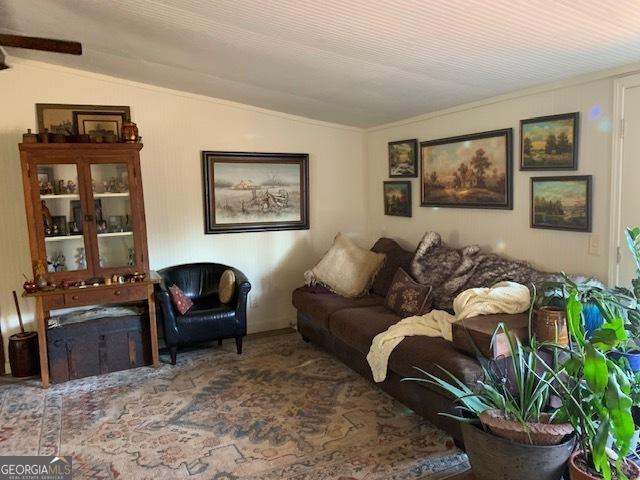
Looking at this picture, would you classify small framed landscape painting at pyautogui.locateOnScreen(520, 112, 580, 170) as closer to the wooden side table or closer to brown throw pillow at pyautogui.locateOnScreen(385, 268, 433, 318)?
brown throw pillow at pyautogui.locateOnScreen(385, 268, 433, 318)

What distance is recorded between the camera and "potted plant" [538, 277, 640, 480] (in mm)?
1487

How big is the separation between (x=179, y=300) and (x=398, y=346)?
1975mm

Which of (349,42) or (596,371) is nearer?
(596,371)

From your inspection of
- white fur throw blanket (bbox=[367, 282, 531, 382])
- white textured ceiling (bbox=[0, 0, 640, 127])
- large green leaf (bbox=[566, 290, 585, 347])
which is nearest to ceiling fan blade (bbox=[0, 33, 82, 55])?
white textured ceiling (bbox=[0, 0, 640, 127])

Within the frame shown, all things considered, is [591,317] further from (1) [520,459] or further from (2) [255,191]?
(2) [255,191]

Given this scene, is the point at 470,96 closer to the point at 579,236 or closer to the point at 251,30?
the point at 579,236

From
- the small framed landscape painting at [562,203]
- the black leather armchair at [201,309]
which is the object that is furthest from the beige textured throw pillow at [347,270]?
the small framed landscape painting at [562,203]

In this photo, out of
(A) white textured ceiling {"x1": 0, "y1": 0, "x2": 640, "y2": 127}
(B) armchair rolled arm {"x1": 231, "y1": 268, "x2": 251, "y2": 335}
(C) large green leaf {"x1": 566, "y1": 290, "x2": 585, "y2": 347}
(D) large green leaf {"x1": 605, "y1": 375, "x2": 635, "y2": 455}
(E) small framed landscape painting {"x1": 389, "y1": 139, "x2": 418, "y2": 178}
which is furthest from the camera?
(E) small framed landscape painting {"x1": 389, "y1": 139, "x2": 418, "y2": 178}

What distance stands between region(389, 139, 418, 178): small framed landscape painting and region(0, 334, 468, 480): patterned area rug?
197cm

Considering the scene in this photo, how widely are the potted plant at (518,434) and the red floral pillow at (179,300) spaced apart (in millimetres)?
2774

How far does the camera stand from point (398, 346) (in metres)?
3.03

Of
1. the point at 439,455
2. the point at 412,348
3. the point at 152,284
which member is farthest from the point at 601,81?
the point at 152,284

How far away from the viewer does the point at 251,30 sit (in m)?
2.68

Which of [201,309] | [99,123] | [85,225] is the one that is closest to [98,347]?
[201,309]
